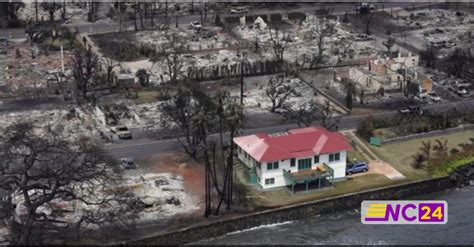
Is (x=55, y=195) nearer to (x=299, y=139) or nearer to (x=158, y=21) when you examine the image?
(x=299, y=139)

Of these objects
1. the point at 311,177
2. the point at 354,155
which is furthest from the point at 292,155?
the point at 354,155

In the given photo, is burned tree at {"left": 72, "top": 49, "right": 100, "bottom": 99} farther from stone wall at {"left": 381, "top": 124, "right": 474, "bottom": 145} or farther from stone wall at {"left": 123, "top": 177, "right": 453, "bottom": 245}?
stone wall at {"left": 381, "top": 124, "right": 474, "bottom": 145}

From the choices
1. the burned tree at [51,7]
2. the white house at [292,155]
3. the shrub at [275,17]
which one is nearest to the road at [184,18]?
the burned tree at [51,7]

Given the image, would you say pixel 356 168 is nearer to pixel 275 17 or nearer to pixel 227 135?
pixel 227 135

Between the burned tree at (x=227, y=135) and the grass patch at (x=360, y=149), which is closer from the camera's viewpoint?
the burned tree at (x=227, y=135)

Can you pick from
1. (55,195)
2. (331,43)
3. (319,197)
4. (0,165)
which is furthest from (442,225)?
(331,43)

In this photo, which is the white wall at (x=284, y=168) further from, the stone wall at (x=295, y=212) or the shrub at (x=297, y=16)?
the shrub at (x=297, y=16)
